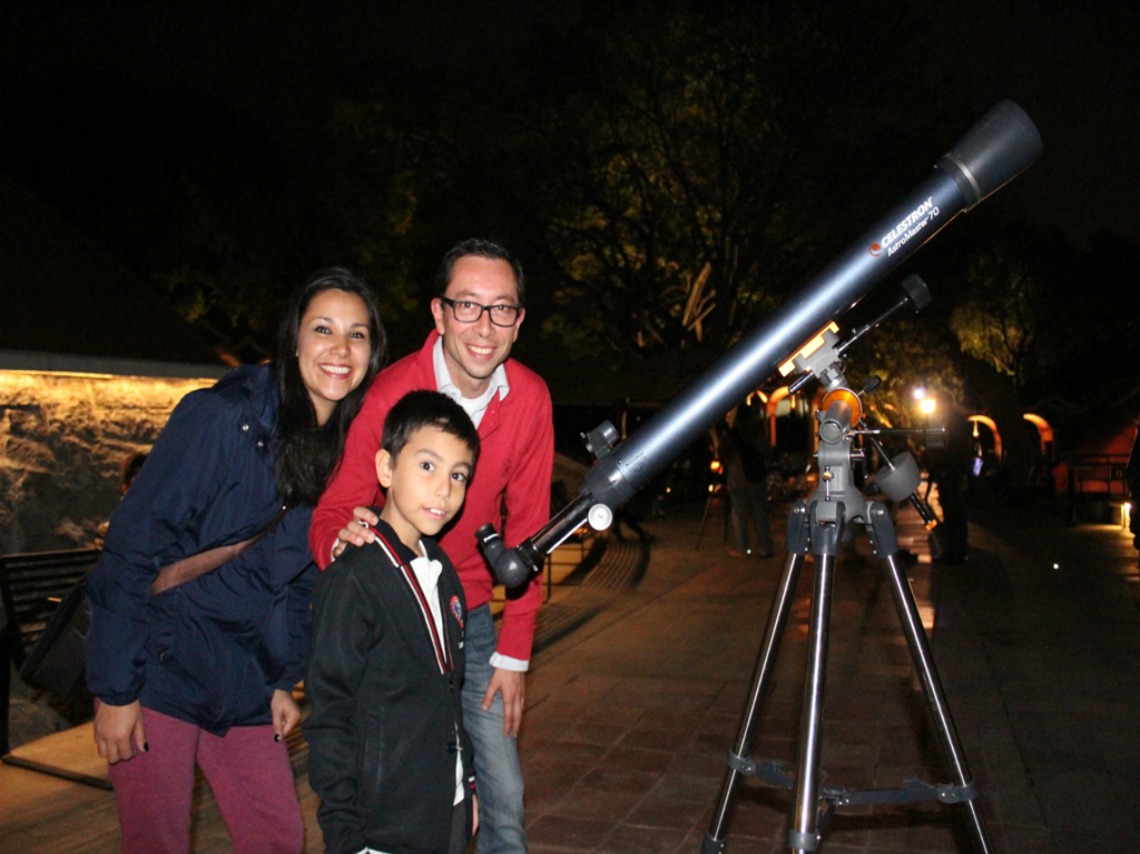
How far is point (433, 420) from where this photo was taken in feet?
8.18

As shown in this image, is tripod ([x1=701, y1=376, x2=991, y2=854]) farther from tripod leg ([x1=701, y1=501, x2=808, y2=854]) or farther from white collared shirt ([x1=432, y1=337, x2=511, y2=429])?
white collared shirt ([x1=432, y1=337, x2=511, y2=429])

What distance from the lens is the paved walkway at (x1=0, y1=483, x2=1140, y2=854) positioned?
13.3ft

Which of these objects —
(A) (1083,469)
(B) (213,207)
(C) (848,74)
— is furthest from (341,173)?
(A) (1083,469)

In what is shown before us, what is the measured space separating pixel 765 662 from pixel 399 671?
1.14 metres

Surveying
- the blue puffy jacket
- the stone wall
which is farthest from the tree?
the blue puffy jacket

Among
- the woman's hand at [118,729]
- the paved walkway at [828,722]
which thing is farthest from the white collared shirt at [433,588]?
the paved walkway at [828,722]

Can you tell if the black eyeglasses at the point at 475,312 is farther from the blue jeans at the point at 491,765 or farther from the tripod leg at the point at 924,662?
the tripod leg at the point at 924,662

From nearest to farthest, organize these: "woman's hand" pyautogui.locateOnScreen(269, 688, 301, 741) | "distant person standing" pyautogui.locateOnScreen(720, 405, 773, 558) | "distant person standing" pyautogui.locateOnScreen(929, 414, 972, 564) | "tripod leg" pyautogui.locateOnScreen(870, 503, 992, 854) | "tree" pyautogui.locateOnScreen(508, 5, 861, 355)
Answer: "tripod leg" pyautogui.locateOnScreen(870, 503, 992, 854) → "woman's hand" pyautogui.locateOnScreen(269, 688, 301, 741) → "distant person standing" pyautogui.locateOnScreen(929, 414, 972, 564) → "distant person standing" pyautogui.locateOnScreen(720, 405, 773, 558) → "tree" pyautogui.locateOnScreen(508, 5, 861, 355)

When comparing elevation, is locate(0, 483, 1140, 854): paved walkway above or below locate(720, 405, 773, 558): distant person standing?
below

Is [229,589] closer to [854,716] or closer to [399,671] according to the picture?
[399,671]

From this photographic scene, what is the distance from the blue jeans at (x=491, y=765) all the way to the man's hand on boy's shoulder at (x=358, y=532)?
2.30 feet

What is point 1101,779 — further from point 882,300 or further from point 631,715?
point 882,300

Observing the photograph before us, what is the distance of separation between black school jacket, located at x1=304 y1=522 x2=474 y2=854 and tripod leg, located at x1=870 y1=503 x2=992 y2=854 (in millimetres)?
1224

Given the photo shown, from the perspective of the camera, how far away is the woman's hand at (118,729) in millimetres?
2361
